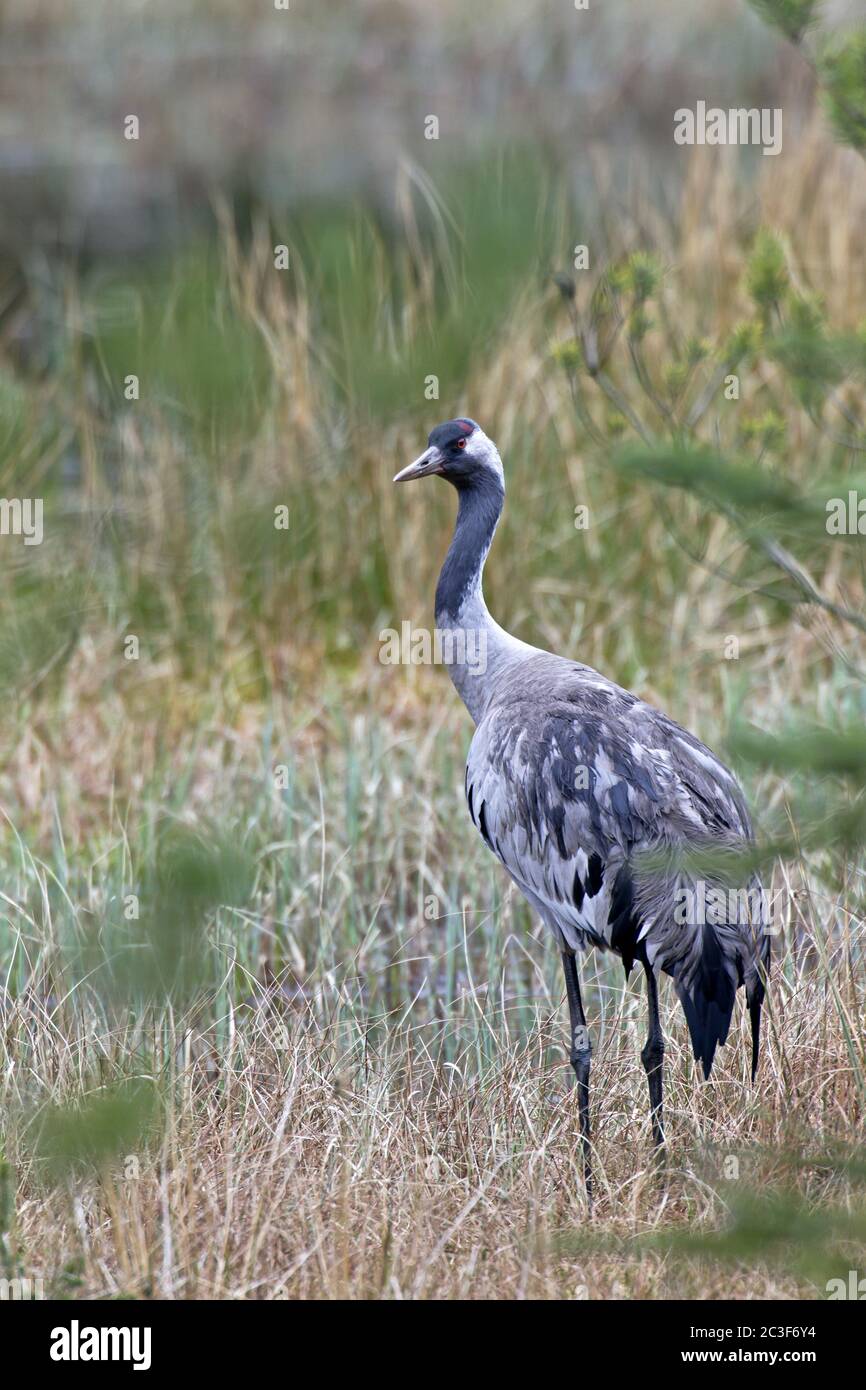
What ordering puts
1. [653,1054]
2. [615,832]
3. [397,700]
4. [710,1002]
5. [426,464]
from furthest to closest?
[397,700], [426,464], [653,1054], [615,832], [710,1002]

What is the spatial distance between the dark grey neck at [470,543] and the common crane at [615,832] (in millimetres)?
285

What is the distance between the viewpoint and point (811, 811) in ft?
6.35

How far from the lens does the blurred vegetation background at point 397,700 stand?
2535 mm

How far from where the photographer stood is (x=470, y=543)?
418 cm

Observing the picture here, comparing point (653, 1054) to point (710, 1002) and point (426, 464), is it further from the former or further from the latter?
point (426, 464)

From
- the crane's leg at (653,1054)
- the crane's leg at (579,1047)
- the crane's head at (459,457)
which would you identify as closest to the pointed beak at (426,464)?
the crane's head at (459,457)

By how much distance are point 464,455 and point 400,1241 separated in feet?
6.15

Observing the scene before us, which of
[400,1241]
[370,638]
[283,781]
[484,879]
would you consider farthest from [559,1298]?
[370,638]

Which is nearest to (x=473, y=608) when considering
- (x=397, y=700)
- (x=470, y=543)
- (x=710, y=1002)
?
(x=470, y=543)

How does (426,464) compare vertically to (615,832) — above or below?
above

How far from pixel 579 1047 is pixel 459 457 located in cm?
144

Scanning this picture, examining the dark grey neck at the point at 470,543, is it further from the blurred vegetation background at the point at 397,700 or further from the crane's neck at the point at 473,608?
the blurred vegetation background at the point at 397,700
